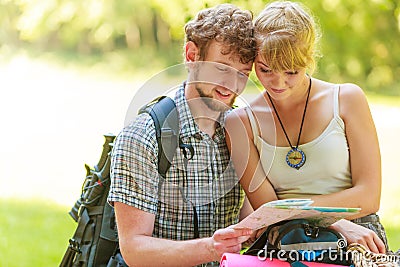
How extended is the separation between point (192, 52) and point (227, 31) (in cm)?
13

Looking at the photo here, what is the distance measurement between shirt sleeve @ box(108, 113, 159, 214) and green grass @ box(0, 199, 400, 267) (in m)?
2.49

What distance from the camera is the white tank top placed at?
7.79 feet

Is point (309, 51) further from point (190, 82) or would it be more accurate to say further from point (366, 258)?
point (366, 258)

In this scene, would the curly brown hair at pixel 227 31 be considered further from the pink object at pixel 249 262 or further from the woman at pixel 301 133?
the pink object at pixel 249 262

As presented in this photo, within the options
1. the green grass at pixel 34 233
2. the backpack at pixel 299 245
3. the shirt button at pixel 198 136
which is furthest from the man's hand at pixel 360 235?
the green grass at pixel 34 233

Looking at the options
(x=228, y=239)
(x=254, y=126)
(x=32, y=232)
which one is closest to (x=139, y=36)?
(x=32, y=232)

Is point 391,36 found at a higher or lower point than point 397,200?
higher

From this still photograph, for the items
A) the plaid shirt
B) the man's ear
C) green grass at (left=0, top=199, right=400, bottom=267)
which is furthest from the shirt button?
green grass at (left=0, top=199, right=400, bottom=267)

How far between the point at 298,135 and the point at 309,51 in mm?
290

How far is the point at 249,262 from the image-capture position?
199 centimetres

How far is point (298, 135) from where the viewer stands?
95.8 inches

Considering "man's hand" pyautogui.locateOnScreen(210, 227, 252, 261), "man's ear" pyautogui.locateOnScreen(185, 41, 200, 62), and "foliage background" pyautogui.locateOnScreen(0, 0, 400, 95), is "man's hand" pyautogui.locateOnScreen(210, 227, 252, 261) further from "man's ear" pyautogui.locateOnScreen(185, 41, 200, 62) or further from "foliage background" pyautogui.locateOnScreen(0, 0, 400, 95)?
"foliage background" pyautogui.locateOnScreen(0, 0, 400, 95)

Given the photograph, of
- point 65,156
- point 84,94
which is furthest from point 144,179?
point 84,94

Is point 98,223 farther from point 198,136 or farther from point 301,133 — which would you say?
point 301,133
